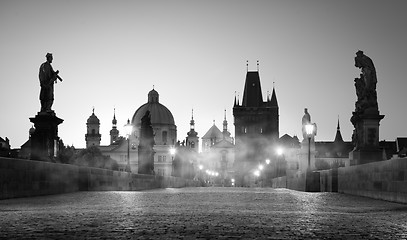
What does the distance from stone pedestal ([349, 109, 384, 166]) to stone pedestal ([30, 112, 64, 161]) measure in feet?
34.3

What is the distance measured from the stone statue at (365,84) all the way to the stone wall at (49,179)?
9.81 meters

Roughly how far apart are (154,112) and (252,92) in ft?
105

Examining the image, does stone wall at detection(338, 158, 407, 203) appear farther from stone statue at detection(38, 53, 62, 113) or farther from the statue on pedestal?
stone statue at detection(38, 53, 62, 113)

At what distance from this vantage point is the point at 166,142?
19250cm

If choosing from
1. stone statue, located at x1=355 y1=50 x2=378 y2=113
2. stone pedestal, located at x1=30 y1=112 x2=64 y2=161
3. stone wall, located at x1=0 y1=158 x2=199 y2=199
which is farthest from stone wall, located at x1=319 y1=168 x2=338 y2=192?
stone pedestal, located at x1=30 y1=112 x2=64 y2=161

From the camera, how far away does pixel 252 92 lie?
17700 centimetres

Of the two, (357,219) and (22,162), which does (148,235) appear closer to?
(357,219)

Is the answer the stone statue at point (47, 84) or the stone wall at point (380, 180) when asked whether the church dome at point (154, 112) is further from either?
the stone wall at point (380, 180)

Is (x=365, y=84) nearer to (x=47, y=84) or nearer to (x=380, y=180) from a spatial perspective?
(x=380, y=180)

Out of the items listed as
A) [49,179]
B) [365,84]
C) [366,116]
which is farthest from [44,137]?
[365,84]

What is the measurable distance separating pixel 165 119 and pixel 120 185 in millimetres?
164149

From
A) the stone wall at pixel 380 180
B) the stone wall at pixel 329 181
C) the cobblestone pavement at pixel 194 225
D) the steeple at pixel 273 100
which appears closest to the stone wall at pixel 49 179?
the cobblestone pavement at pixel 194 225

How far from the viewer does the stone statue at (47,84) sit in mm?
21952

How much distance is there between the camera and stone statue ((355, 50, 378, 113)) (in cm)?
2273
